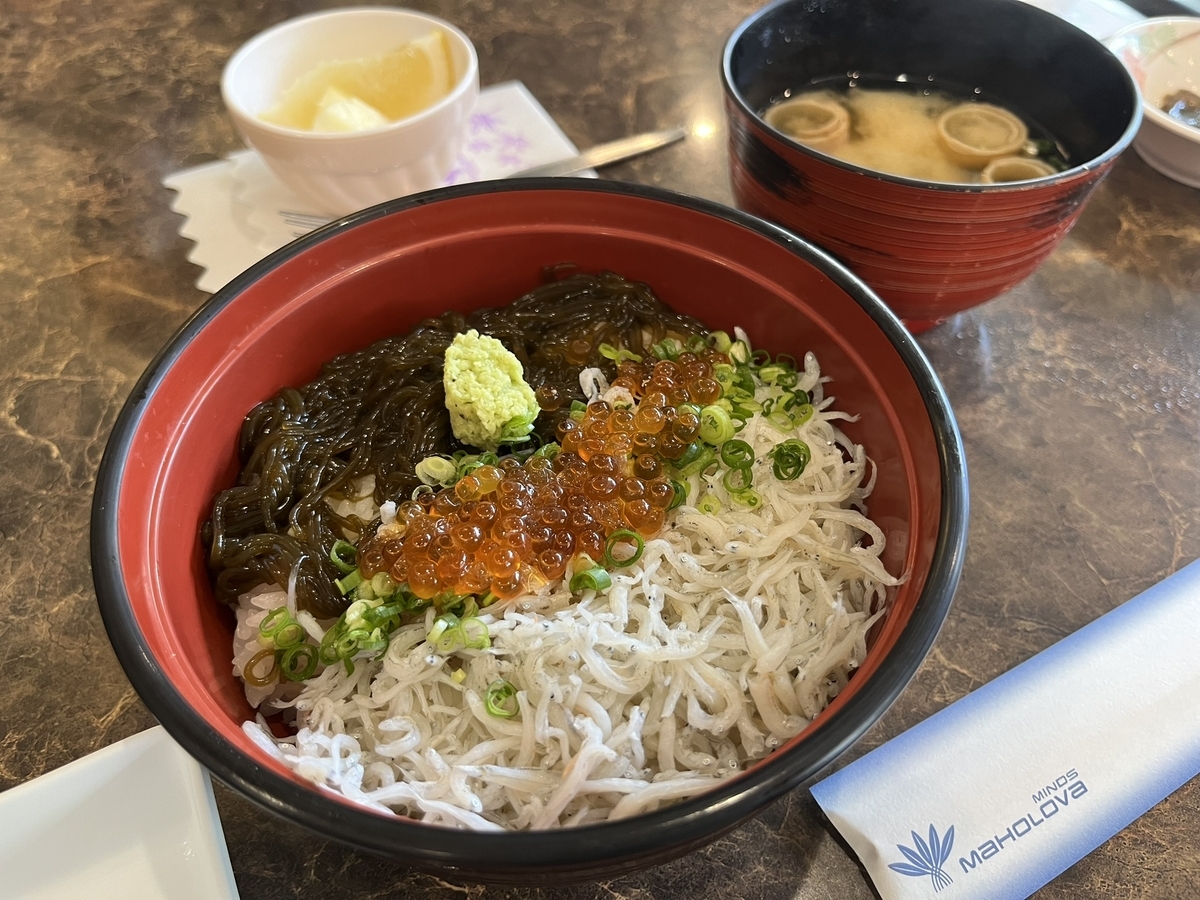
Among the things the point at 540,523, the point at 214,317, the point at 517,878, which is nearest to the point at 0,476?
the point at 214,317

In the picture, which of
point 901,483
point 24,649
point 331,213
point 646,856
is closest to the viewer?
point 646,856

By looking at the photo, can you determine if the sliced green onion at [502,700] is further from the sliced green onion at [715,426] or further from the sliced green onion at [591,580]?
the sliced green onion at [715,426]

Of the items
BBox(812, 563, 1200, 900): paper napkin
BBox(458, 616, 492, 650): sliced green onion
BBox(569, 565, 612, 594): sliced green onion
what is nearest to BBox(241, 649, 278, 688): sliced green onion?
BBox(458, 616, 492, 650): sliced green onion

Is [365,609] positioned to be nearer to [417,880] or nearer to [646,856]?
[417,880]

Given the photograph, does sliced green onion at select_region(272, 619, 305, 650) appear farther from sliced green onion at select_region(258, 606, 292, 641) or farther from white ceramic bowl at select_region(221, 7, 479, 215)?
white ceramic bowl at select_region(221, 7, 479, 215)

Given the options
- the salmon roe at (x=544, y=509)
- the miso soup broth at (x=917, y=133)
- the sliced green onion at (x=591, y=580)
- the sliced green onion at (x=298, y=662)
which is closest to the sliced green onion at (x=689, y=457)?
the salmon roe at (x=544, y=509)
